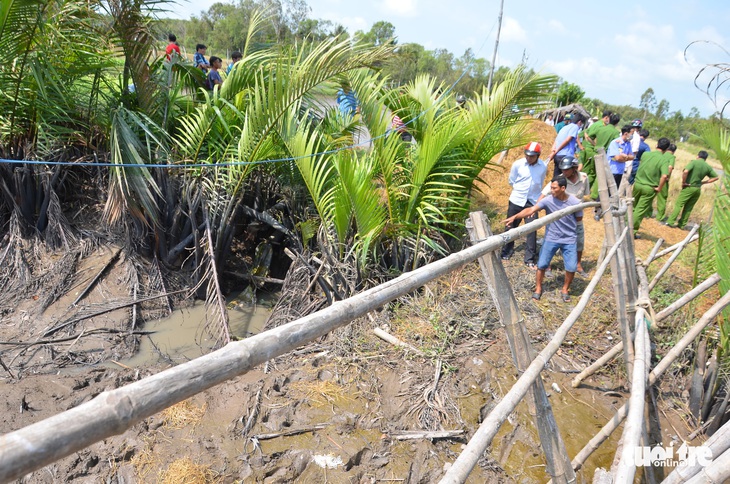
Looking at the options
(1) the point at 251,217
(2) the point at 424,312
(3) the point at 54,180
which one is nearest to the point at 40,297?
(3) the point at 54,180

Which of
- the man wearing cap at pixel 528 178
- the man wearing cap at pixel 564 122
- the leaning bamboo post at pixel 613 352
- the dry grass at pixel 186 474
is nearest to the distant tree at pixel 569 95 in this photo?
the man wearing cap at pixel 564 122

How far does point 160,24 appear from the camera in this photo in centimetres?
447

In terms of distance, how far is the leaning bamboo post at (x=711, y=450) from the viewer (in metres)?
1.54

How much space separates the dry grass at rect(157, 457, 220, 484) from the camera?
2.68 meters

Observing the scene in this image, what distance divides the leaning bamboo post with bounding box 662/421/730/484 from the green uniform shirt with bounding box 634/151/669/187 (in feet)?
18.6

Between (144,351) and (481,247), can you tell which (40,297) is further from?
(481,247)

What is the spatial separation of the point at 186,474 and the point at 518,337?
2.15m

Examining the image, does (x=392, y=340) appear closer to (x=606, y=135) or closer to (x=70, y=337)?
(x=70, y=337)

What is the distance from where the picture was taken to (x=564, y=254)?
456 centimetres

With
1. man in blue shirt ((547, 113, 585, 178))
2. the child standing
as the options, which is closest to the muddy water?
the child standing

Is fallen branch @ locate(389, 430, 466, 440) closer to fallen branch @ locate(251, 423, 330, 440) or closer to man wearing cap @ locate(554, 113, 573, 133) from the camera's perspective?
fallen branch @ locate(251, 423, 330, 440)

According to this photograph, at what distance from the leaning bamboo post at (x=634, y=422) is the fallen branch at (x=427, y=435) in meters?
1.25

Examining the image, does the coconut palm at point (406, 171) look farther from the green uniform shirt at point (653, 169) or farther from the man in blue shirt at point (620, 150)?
the man in blue shirt at point (620, 150)

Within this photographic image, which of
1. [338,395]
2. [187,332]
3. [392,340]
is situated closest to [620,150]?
[392,340]
